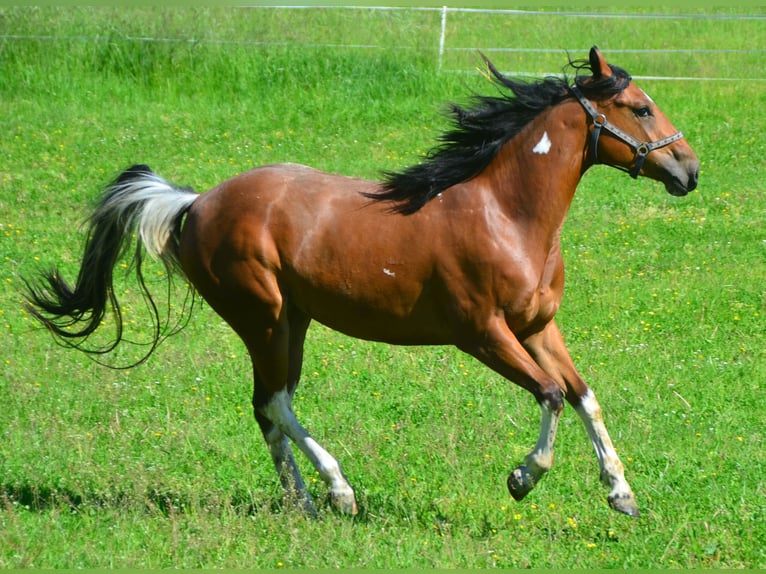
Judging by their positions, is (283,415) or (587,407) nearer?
(587,407)

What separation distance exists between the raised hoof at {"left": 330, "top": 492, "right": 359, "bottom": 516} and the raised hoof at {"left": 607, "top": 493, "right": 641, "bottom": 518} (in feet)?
4.51

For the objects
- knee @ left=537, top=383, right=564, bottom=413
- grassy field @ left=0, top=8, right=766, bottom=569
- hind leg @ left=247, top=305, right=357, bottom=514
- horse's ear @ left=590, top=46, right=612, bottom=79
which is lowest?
grassy field @ left=0, top=8, right=766, bottom=569

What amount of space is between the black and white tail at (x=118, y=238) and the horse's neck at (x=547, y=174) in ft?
6.47

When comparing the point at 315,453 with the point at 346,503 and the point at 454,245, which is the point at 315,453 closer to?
the point at 346,503

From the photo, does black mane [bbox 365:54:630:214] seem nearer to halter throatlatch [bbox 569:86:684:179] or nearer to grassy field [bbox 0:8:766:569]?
halter throatlatch [bbox 569:86:684:179]

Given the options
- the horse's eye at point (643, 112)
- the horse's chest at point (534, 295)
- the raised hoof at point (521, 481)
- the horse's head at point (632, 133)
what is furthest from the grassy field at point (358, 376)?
the horse's eye at point (643, 112)

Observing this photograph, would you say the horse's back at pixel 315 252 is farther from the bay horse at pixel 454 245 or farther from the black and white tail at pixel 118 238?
the black and white tail at pixel 118 238

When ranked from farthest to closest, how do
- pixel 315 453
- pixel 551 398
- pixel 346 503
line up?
pixel 315 453
pixel 346 503
pixel 551 398

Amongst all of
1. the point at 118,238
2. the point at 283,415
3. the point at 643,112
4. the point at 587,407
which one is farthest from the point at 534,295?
the point at 118,238

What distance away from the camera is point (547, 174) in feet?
19.9

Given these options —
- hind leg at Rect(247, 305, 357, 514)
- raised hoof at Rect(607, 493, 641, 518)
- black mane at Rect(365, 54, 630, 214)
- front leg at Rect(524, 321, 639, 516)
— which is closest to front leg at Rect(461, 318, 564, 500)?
front leg at Rect(524, 321, 639, 516)

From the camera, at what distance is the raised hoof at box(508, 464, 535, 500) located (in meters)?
5.80

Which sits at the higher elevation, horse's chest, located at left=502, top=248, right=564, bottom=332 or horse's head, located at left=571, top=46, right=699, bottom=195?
horse's head, located at left=571, top=46, right=699, bottom=195

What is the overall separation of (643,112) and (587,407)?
159 cm
